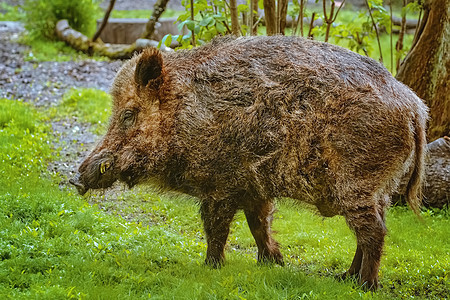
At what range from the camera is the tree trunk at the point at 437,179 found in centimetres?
685

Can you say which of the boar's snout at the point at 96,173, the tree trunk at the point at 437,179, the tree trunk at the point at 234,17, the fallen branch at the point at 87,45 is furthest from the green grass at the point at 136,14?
the boar's snout at the point at 96,173

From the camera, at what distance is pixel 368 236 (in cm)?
450

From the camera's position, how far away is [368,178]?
444cm

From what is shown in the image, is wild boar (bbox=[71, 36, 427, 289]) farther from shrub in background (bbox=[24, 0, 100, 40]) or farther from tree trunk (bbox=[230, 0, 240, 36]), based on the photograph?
shrub in background (bbox=[24, 0, 100, 40])

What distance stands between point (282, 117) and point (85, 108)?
634 centimetres

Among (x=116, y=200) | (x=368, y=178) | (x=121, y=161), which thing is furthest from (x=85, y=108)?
(x=368, y=178)

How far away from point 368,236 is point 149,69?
7.59 feet

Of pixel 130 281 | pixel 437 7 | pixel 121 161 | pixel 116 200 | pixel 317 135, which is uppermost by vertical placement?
pixel 437 7

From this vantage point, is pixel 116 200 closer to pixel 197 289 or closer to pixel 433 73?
pixel 197 289

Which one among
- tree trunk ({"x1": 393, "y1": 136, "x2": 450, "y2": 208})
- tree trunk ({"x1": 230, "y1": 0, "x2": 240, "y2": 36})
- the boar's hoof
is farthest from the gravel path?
tree trunk ({"x1": 393, "y1": 136, "x2": 450, "y2": 208})

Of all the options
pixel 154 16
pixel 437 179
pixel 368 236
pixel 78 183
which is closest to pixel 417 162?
pixel 368 236

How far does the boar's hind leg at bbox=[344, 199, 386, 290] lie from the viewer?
4.45 m

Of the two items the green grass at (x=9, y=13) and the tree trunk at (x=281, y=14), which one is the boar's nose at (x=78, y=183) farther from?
the green grass at (x=9, y=13)

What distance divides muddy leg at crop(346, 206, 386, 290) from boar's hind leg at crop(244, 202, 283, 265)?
3.08 ft
